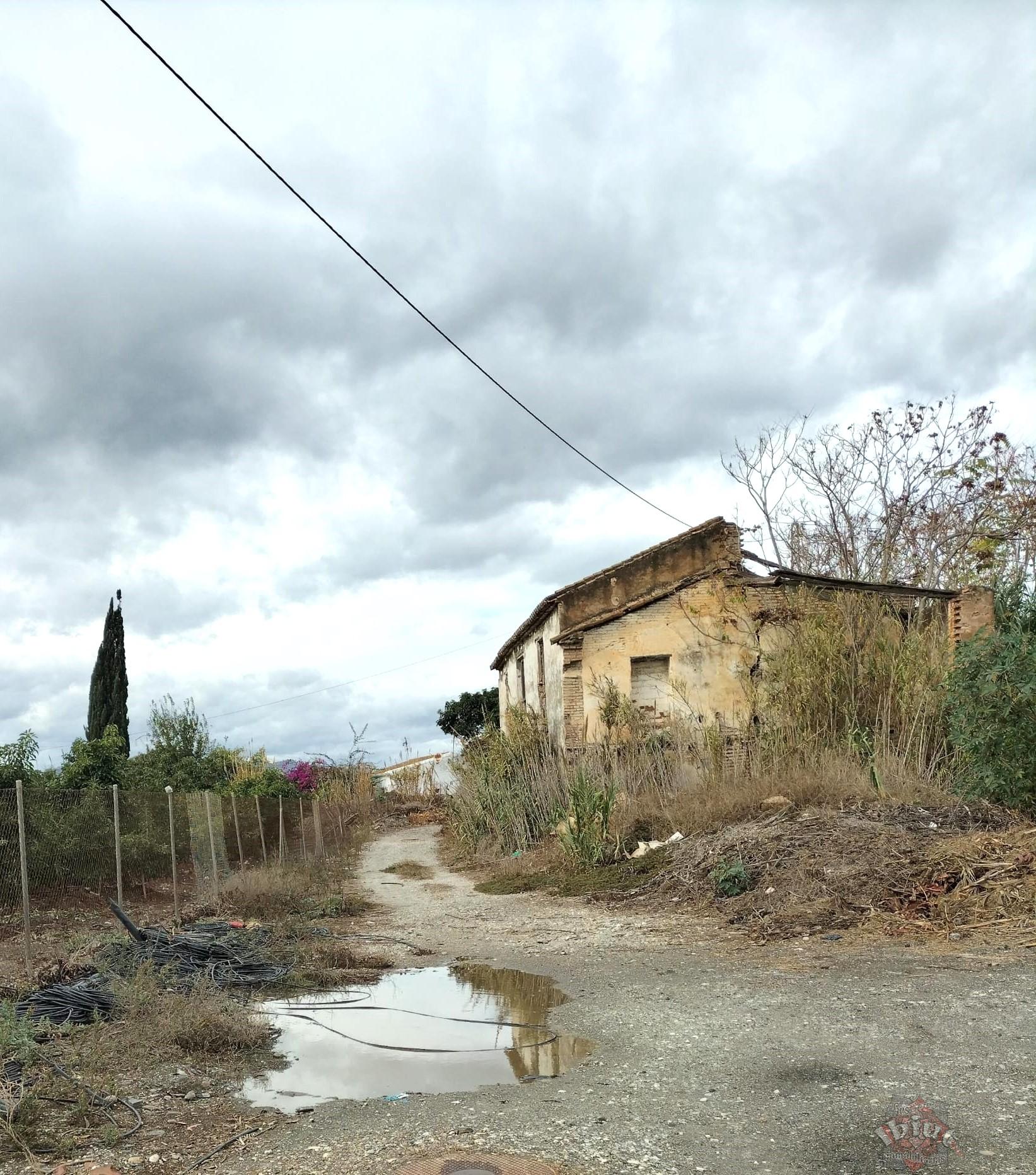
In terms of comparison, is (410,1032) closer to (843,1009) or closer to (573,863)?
(843,1009)

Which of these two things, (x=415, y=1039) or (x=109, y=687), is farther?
(x=109, y=687)

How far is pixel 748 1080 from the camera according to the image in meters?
5.25

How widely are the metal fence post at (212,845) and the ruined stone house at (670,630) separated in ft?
28.6

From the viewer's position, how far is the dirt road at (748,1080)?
14.2 feet

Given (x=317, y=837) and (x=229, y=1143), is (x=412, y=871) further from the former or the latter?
Answer: (x=229, y=1143)

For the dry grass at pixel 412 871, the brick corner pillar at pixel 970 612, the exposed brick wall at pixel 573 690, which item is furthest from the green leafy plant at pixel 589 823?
the brick corner pillar at pixel 970 612

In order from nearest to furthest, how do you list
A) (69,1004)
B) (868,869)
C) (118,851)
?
(69,1004) < (868,869) < (118,851)

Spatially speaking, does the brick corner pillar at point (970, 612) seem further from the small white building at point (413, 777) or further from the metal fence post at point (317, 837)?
the small white building at point (413, 777)

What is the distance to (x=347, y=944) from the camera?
1069 cm

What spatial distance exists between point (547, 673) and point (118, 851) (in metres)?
14.1

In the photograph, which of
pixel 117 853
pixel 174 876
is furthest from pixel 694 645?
pixel 117 853

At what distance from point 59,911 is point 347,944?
310 centimetres

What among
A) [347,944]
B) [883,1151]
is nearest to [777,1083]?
[883,1151]

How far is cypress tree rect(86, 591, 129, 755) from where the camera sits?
2703cm
